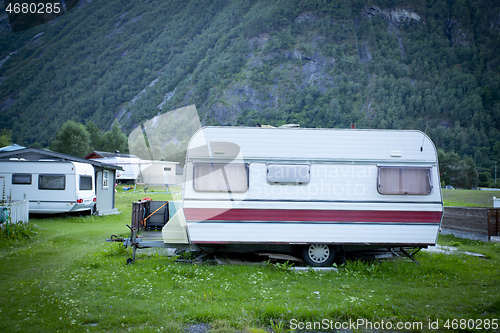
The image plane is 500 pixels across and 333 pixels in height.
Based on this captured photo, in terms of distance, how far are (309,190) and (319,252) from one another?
1.58 metres

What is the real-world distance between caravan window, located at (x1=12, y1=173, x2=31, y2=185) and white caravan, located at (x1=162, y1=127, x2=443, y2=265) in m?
11.9

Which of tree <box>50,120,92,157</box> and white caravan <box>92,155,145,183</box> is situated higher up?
tree <box>50,120,92,157</box>

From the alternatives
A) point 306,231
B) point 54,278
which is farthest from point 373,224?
point 54,278

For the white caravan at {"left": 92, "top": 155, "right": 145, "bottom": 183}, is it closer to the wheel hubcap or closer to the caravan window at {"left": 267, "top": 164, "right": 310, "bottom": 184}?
the caravan window at {"left": 267, "top": 164, "right": 310, "bottom": 184}

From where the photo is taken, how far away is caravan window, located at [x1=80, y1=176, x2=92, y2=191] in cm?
1675

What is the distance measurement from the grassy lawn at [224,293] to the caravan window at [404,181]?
1.73 metres

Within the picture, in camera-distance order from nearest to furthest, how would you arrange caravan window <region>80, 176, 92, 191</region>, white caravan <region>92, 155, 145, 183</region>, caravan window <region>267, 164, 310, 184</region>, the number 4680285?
caravan window <region>267, 164, 310, 184</region>, the number 4680285, caravan window <region>80, 176, 92, 191</region>, white caravan <region>92, 155, 145, 183</region>

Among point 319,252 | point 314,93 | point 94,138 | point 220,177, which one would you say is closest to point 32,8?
point 220,177

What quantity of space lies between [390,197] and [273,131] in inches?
125

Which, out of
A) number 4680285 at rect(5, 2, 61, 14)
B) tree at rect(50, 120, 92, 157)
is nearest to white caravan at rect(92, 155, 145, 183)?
tree at rect(50, 120, 92, 157)

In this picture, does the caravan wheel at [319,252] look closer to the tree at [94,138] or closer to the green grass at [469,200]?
the green grass at [469,200]


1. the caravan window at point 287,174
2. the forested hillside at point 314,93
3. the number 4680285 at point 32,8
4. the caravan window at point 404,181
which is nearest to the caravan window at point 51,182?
the number 4680285 at point 32,8

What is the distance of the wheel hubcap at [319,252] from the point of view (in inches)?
321

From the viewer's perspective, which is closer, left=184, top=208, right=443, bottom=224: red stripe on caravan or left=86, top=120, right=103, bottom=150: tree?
left=184, top=208, right=443, bottom=224: red stripe on caravan
